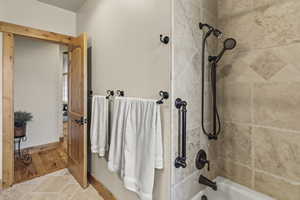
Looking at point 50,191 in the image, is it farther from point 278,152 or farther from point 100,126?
point 278,152

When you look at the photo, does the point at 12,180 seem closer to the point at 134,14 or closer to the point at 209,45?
the point at 134,14

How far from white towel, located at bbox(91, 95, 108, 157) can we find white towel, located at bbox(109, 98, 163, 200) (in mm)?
279

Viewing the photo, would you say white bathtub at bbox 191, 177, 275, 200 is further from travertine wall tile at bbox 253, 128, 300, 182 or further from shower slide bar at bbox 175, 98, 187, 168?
shower slide bar at bbox 175, 98, 187, 168

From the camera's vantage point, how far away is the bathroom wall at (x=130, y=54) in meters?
1.19

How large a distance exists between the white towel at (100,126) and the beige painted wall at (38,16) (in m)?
1.47

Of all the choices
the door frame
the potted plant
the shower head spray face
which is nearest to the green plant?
the potted plant

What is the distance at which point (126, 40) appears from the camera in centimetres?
156

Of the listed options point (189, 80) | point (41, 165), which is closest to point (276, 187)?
point (189, 80)

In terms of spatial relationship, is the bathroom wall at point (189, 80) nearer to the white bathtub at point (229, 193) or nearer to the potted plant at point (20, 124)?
the white bathtub at point (229, 193)

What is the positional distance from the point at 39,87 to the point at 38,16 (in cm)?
161

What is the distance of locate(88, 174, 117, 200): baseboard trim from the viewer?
1867mm

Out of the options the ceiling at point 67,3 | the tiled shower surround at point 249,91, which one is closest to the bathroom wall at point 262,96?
the tiled shower surround at point 249,91

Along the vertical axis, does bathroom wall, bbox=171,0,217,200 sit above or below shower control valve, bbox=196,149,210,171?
above

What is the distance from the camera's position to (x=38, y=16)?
7.57ft
